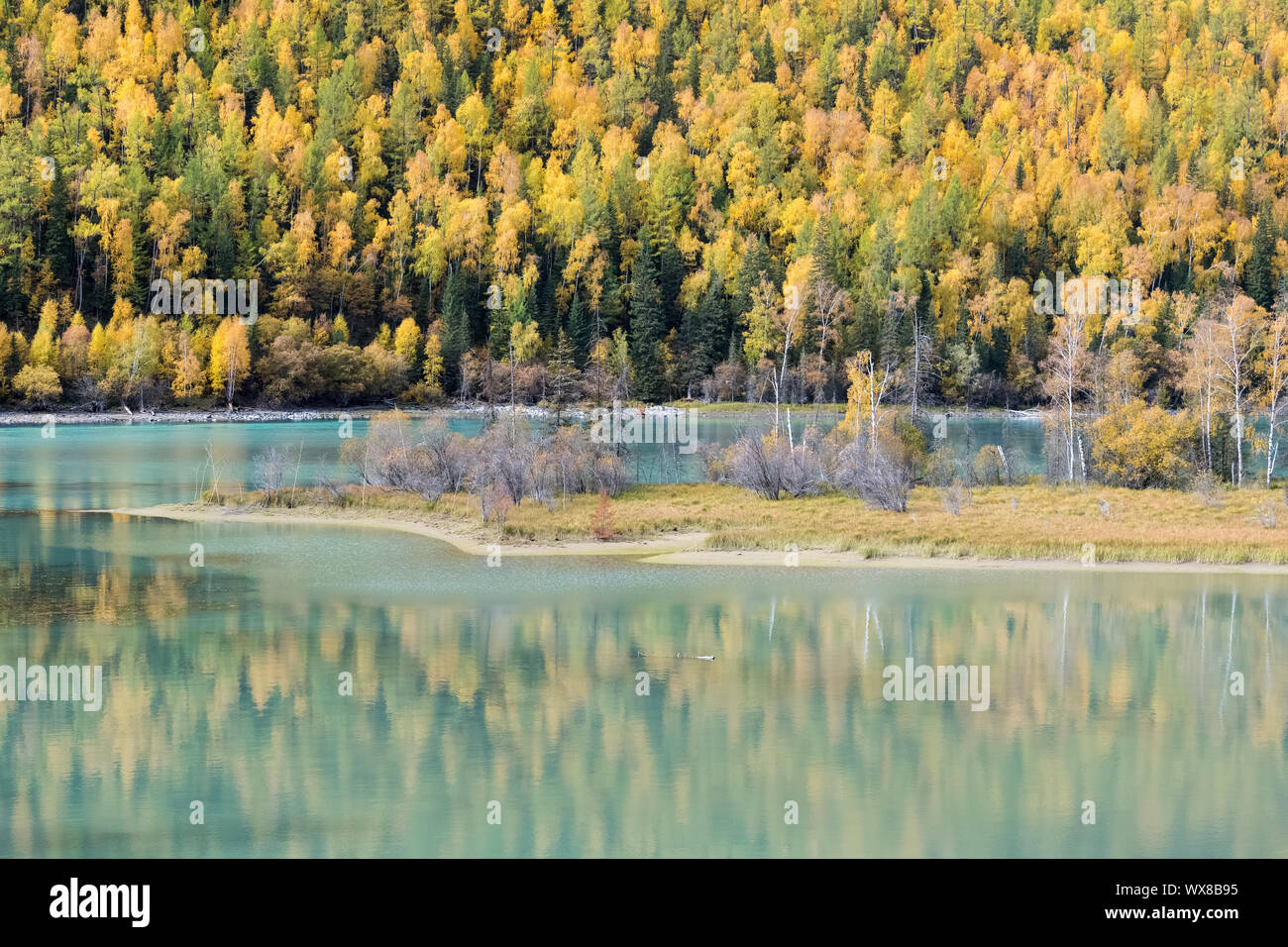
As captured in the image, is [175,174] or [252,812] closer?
[252,812]

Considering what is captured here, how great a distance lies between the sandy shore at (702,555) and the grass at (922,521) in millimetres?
289

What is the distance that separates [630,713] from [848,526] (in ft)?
57.0

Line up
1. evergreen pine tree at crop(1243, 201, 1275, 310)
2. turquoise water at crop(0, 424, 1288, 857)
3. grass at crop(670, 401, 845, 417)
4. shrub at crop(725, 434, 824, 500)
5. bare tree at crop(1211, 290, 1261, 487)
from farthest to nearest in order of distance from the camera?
evergreen pine tree at crop(1243, 201, 1275, 310) → grass at crop(670, 401, 845, 417) → bare tree at crop(1211, 290, 1261, 487) → shrub at crop(725, 434, 824, 500) → turquoise water at crop(0, 424, 1288, 857)

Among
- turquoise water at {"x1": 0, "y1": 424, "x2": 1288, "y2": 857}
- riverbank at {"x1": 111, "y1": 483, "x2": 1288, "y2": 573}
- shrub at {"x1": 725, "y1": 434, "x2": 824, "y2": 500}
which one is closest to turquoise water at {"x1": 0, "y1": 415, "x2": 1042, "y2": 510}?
shrub at {"x1": 725, "y1": 434, "x2": 824, "y2": 500}

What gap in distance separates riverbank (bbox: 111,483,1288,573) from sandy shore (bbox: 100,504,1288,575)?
0.15 feet

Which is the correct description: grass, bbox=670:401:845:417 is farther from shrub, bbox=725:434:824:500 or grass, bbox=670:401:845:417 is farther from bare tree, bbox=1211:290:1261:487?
shrub, bbox=725:434:824:500

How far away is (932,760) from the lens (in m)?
18.6

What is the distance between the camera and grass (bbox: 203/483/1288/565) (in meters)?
33.7

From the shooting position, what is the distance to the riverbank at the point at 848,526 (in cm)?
3334

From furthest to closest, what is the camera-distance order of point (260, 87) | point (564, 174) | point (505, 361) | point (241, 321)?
point (260, 87), point (564, 174), point (505, 361), point (241, 321)

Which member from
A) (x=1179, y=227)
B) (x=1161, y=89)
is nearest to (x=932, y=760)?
(x=1179, y=227)

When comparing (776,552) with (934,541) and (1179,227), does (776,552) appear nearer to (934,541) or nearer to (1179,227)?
(934,541)

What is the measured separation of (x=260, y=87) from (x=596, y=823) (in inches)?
5545
